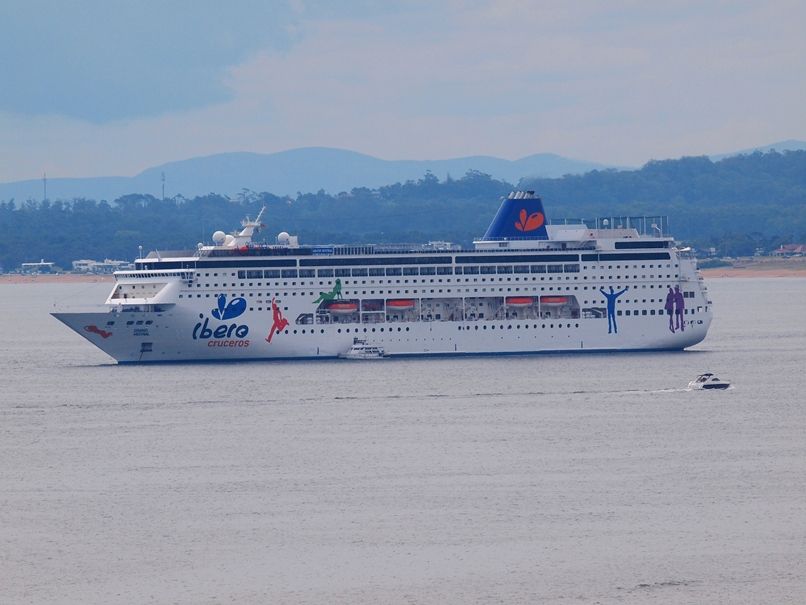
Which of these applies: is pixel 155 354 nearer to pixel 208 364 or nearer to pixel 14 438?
pixel 208 364

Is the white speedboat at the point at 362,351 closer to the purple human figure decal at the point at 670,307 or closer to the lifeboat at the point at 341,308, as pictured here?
the lifeboat at the point at 341,308

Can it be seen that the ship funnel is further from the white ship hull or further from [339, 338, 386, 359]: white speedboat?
[339, 338, 386, 359]: white speedboat

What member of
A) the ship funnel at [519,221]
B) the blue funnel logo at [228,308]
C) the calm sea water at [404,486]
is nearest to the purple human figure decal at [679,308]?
the calm sea water at [404,486]

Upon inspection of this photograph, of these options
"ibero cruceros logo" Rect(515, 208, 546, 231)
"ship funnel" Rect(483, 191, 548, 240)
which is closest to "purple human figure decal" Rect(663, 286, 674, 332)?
Answer: "ship funnel" Rect(483, 191, 548, 240)

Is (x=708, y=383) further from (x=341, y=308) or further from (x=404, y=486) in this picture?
(x=404, y=486)

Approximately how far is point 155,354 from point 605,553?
103 feet

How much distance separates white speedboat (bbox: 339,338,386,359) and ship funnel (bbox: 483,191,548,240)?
268 inches

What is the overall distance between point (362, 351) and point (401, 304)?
2.25 metres

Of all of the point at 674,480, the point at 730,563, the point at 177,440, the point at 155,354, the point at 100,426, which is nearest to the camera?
the point at 730,563

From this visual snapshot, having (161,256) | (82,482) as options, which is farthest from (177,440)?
(161,256)

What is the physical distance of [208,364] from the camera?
56.8 meters

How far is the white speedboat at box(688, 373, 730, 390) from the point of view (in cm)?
4828

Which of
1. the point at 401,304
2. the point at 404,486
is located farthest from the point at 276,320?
the point at 404,486

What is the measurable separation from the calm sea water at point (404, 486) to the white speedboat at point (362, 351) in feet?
5.86
